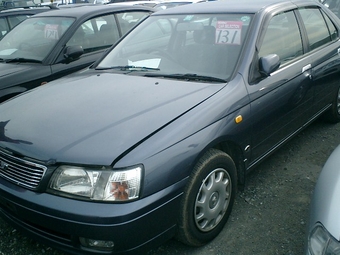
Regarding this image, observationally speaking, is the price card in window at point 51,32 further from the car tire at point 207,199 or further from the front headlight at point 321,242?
the front headlight at point 321,242

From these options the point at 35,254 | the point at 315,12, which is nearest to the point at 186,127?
the point at 35,254

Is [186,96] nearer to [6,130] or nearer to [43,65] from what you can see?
[6,130]

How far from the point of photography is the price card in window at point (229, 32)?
286 centimetres

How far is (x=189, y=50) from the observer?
299cm

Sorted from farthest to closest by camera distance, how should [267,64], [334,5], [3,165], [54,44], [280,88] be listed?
[334,5] → [54,44] → [280,88] → [267,64] → [3,165]

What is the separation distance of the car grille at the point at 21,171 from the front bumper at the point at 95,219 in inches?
1.9

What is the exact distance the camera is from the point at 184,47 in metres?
3.06

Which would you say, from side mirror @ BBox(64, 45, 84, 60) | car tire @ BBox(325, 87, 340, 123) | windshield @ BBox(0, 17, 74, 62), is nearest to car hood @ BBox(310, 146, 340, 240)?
car tire @ BBox(325, 87, 340, 123)

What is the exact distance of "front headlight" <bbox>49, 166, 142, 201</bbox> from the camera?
76.1 inches

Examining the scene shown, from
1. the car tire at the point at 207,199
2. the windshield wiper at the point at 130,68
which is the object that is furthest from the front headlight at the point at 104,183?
the windshield wiper at the point at 130,68

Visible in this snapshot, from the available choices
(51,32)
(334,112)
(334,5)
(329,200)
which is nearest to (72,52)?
(51,32)

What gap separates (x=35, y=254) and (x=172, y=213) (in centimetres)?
114

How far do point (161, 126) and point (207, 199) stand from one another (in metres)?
0.63

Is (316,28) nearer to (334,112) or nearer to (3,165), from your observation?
(334,112)
